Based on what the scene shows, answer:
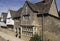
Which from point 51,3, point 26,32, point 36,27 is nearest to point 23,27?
point 26,32

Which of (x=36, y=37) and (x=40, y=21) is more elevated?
(x=40, y=21)

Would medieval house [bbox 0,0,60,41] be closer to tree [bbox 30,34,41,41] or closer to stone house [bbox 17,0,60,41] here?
stone house [bbox 17,0,60,41]

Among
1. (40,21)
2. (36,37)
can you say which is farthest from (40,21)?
(36,37)

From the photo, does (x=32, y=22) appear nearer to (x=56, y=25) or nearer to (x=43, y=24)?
(x=43, y=24)

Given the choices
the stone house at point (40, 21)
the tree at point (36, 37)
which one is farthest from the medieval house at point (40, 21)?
the tree at point (36, 37)

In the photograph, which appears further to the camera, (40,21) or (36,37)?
(40,21)

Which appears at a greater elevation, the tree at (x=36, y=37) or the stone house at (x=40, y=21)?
the stone house at (x=40, y=21)

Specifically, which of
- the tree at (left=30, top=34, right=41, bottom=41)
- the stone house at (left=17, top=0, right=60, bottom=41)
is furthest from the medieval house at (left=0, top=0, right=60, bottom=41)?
the tree at (left=30, top=34, right=41, bottom=41)

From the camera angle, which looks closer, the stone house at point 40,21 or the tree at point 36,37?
the tree at point 36,37

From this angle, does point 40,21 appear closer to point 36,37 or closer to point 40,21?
point 40,21

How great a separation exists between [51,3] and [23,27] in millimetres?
9745

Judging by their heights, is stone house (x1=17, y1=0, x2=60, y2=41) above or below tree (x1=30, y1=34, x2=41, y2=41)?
above

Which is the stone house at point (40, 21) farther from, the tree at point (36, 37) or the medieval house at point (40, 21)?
the tree at point (36, 37)

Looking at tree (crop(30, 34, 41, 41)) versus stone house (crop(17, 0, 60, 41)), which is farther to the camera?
stone house (crop(17, 0, 60, 41))
